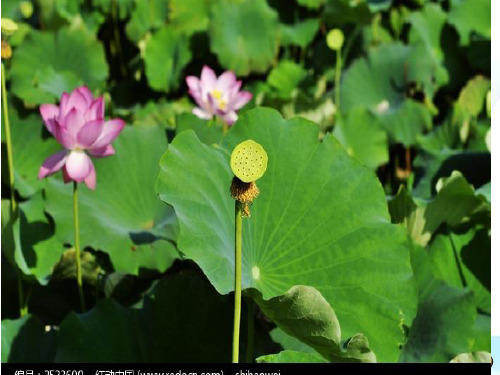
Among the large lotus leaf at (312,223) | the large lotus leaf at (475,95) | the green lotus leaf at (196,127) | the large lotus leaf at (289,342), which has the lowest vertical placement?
the large lotus leaf at (289,342)

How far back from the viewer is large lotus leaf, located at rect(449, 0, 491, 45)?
2.73 m

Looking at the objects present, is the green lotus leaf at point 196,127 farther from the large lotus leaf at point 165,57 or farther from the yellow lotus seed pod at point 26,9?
the yellow lotus seed pod at point 26,9

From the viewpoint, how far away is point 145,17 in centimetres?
279

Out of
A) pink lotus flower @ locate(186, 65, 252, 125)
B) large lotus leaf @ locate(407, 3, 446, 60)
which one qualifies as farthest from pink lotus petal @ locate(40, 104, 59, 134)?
large lotus leaf @ locate(407, 3, 446, 60)

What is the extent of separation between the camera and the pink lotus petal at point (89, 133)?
1399 mm

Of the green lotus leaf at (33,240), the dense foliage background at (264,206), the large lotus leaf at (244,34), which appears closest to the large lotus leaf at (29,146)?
the dense foliage background at (264,206)

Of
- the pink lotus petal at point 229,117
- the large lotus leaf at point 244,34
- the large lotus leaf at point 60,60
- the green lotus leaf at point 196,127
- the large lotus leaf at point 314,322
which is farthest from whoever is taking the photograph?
the large lotus leaf at point 244,34

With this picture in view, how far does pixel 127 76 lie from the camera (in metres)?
2.84

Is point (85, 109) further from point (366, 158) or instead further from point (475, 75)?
point (475, 75)

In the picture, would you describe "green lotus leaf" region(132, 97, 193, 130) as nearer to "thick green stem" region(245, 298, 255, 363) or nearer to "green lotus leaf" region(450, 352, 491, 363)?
"thick green stem" region(245, 298, 255, 363)

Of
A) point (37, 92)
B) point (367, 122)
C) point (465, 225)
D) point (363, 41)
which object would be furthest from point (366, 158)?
point (37, 92)

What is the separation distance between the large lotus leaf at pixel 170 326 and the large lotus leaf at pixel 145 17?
4.89 ft

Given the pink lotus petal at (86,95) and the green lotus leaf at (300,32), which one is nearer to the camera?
the pink lotus petal at (86,95)

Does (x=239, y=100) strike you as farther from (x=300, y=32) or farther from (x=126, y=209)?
(x=300, y=32)
